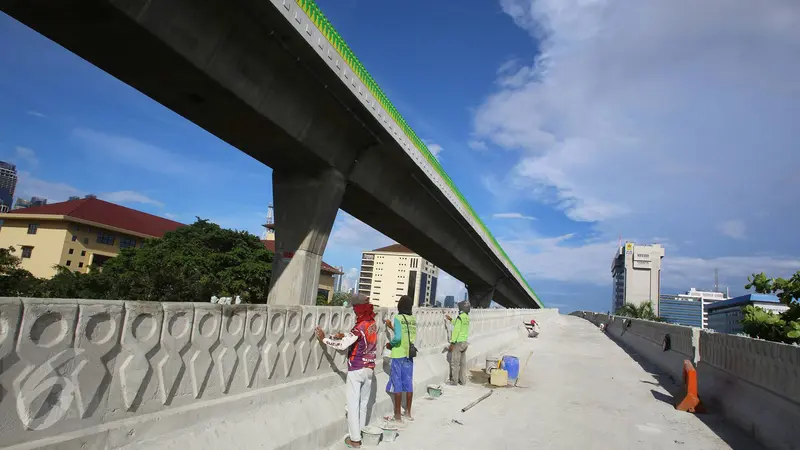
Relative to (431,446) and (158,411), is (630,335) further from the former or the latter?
(158,411)

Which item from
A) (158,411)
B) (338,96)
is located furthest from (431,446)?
(338,96)

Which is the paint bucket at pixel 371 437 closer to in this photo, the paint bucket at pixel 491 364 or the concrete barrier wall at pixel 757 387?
the concrete barrier wall at pixel 757 387

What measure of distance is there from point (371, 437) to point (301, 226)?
34.5 feet

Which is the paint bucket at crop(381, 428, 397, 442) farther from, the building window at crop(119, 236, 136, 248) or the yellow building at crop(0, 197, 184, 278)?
the building window at crop(119, 236, 136, 248)

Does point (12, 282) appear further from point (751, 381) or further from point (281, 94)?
point (751, 381)

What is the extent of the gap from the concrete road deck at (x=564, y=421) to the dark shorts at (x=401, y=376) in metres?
0.56

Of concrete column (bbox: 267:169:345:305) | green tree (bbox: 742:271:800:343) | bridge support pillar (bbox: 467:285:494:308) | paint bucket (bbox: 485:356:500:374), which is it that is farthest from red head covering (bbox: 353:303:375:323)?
bridge support pillar (bbox: 467:285:494:308)

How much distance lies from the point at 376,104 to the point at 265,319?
10.2 m

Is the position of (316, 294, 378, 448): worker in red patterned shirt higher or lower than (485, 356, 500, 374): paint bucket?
higher

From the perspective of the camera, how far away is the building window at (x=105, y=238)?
200ft

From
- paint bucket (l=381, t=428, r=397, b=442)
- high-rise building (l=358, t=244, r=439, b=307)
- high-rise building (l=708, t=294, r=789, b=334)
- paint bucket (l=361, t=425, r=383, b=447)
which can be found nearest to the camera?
paint bucket (l=361, t=425, r=383, b=447)

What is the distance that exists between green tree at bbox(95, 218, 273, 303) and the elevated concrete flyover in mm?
27249

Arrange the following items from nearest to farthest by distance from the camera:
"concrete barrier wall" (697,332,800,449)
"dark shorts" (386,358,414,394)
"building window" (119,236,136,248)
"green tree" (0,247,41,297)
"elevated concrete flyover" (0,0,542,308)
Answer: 1. "concrete barrier wall" (697,332,800,449)
2. "dark shorts" (386,358,414,394)
3. "elevated concrete flyover" (0,0,542,308)
4. "green tree" (0,247,41,297)
5. "building window" (119,236,136,248)

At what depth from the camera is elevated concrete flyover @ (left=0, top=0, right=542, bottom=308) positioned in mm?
8750
